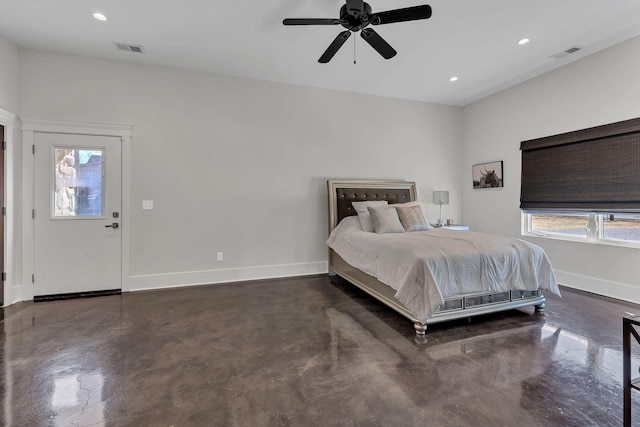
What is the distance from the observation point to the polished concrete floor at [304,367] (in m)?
1.69

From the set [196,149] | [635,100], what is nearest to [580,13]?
[635,100]

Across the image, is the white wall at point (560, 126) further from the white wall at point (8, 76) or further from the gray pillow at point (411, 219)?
the white wall at point (8, 76)

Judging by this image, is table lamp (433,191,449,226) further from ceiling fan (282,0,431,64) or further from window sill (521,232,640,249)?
ceiling fan (282,0,431,64)

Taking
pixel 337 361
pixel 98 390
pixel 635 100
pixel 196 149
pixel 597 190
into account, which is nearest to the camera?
pixel 98 390

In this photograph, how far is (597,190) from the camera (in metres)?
3.77

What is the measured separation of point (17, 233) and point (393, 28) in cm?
517

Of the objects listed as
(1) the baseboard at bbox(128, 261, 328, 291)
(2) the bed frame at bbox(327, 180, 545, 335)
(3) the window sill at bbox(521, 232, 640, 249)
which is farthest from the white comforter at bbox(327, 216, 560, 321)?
(1) the baseboard at bbox(128, 261, 328, 291)

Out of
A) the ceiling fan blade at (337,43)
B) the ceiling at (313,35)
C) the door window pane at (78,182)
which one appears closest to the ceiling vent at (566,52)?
the ceiling at (313,35)

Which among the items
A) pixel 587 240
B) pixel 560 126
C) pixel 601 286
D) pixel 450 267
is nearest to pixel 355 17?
pixel 450 267

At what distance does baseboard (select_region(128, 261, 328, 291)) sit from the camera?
13.5ft

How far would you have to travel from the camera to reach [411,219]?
14.3 feet

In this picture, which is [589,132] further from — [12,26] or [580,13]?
[12,26]

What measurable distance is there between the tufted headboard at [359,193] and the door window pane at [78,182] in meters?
3.32

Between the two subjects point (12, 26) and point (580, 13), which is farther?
point (12, 26)
